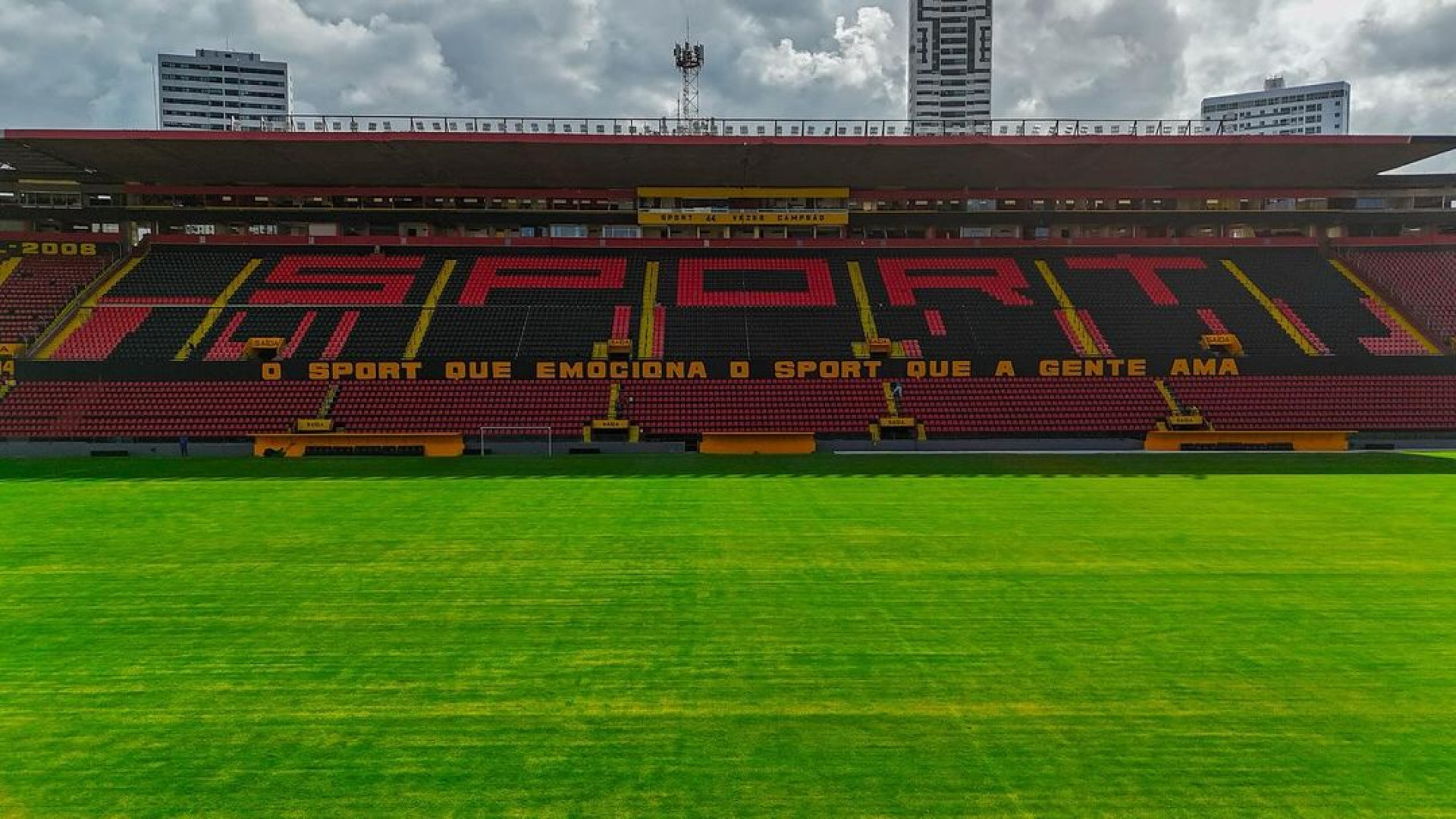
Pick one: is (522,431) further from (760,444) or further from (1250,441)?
(1250,441)

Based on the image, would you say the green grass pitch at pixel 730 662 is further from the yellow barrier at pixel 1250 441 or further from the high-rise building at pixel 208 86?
the high-rise building at pixel 208 86

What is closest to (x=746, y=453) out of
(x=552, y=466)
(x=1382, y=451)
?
(x=552, y=466)

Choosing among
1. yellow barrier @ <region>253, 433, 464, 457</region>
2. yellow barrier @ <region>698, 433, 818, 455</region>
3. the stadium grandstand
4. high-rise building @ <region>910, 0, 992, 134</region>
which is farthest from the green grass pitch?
high-rise building @ <region>910, 0, 992, 134</region>

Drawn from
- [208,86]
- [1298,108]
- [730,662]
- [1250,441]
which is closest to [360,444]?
[730,662]

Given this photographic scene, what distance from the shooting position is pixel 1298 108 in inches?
5906

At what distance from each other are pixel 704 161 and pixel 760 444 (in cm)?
1347

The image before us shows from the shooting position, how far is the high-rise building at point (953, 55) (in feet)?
378

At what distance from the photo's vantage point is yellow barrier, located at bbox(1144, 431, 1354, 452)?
81.0 ft

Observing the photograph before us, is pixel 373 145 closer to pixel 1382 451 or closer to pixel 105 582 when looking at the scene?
pixel 105 582

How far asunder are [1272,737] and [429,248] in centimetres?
3668

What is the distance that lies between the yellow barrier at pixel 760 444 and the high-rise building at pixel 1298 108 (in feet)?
535

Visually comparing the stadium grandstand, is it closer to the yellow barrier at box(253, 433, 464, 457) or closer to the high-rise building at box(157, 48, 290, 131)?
the yellow barrier at box(253, 433, 464, 457)

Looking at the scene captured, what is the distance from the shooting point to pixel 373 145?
94.7 feet

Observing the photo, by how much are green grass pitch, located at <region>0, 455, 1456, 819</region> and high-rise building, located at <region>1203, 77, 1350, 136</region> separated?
17239 cm
